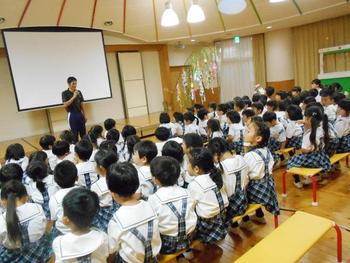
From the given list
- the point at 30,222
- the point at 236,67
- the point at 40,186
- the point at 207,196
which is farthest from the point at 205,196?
the point at 236,67

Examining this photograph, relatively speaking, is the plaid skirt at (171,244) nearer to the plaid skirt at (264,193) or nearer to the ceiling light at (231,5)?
the plaid skirt at (264,193)

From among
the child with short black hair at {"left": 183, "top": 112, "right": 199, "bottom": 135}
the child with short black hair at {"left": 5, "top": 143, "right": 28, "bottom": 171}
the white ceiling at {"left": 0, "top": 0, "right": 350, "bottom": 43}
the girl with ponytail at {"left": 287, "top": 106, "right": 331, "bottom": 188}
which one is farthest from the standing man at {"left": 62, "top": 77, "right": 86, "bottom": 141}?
the girl with ponytail at {"left": 287, "top": 106, "right": 331, "bottom": 188}

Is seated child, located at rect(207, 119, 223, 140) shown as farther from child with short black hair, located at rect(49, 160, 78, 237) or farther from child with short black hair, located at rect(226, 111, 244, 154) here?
child with short black hair, located at rect(49, 160, 78, 237)

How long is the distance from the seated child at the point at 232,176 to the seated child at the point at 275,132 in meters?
1.38

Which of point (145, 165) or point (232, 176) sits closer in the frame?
point (232, 176)

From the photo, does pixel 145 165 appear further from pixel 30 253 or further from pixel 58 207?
pixel 30 253

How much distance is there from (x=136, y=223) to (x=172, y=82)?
294 inches

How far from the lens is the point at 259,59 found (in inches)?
336

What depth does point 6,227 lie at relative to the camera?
1512 millimetres

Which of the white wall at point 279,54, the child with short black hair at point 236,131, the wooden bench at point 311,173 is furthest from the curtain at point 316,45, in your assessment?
the wooden bench at point 311,173

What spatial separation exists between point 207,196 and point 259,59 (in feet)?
25.0

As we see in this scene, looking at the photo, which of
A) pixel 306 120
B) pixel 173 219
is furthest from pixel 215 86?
pixel 173 219

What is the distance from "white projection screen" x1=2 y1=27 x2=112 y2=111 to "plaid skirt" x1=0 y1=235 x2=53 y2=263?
453 cm

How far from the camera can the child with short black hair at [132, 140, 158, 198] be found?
2.07 m
